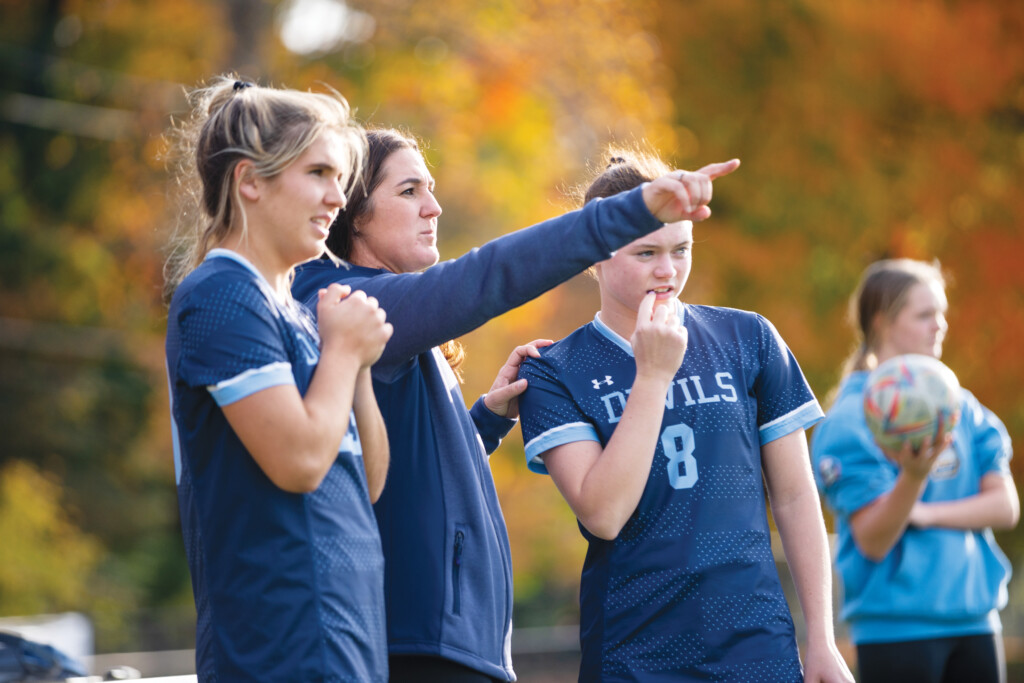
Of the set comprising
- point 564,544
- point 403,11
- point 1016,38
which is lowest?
point 564,544

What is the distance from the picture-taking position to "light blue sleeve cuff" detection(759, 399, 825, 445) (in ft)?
8.92

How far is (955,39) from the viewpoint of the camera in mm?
8570

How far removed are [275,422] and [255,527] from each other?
20cm

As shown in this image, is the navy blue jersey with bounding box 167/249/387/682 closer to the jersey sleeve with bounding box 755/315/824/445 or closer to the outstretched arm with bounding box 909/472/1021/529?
the jersey sleeve with bounding box 755/315/824/445

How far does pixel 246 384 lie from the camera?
201cm

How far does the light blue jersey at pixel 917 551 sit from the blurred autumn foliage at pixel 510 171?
4.47 m

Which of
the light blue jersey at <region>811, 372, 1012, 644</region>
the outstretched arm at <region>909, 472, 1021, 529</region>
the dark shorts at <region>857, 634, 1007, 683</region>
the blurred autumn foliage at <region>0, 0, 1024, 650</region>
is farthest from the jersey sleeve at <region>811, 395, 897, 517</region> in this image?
the blurred autumn foliage at <region>0, 0, 1024, 650</region>

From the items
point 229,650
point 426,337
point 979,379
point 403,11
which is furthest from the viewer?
point 403,11

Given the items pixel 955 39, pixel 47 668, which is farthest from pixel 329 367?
pixel 955 39

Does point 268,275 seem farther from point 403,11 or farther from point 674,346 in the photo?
point 403,11

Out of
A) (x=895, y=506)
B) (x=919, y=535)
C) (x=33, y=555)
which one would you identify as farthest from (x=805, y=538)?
(x=33, y=555)

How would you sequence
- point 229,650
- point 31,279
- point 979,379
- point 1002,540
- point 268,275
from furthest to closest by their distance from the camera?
point 31,279
point 1002,540
point 979,379
point 268,275
point 229,650

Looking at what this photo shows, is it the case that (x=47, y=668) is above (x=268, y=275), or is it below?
below

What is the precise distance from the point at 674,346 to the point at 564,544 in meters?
10.8
